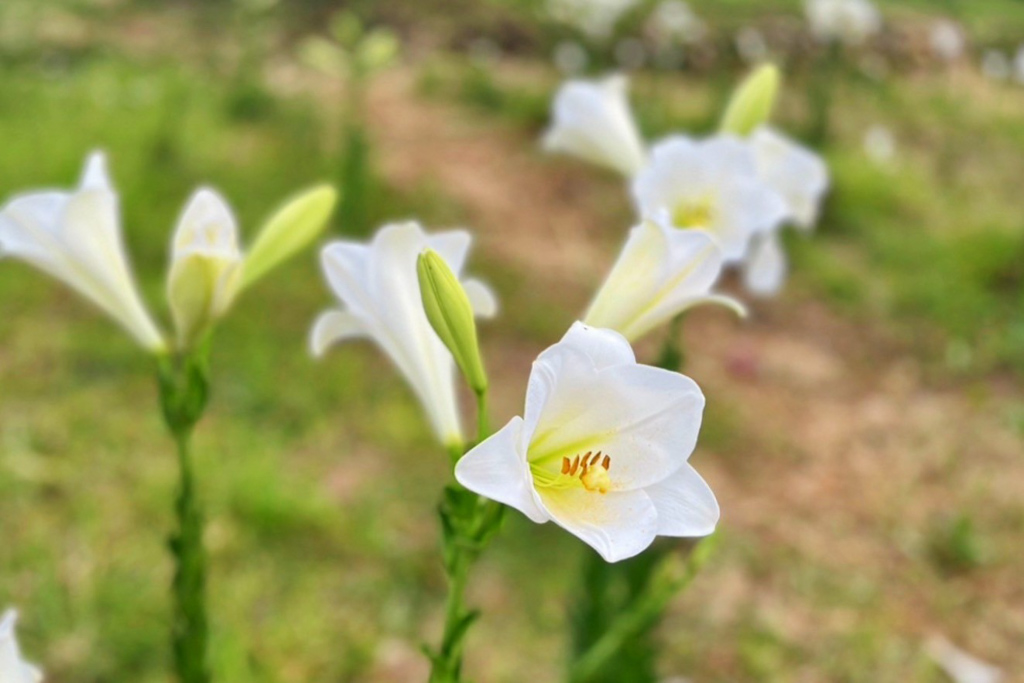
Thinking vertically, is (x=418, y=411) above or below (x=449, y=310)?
below

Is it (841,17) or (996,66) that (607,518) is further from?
(996,66)

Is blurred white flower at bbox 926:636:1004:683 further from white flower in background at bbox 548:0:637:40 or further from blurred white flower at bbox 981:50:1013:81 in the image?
blurred white flower at bbox 981:50:1013:81

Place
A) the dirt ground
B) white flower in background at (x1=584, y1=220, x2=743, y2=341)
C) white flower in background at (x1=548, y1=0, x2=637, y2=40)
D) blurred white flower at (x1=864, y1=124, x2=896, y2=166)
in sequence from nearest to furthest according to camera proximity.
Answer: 1. white flower in background at (x1=584, y1=220, x2=743, y2=341)
2. the dirt ground
3. white flower in background at (x1=548, y1=0, x2=637, y2=40)
4. blurred white flower at (x1=864, y1=124, x2=896, y2=166)

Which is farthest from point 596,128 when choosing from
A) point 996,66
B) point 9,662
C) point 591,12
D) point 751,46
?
point 996,66

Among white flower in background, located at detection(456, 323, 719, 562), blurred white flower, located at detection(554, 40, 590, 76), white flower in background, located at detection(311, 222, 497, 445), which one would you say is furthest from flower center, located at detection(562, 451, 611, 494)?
blurred white flower, located at detection(554, 40, 590, 76)

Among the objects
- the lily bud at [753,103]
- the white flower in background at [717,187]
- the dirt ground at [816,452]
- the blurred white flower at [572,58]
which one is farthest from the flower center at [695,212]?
the blurred white flower at [572,58]

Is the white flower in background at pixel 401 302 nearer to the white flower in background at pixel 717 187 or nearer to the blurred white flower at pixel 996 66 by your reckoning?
the white flower in background at pixel 717 187

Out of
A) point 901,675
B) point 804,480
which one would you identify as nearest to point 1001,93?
point 804,480

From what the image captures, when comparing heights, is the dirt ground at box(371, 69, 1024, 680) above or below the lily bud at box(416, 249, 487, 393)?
below
